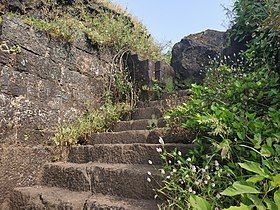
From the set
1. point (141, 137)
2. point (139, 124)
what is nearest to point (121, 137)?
point (141, 137)

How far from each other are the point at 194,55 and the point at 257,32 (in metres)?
1.46

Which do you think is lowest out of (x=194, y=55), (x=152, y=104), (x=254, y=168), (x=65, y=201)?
(x=65, y=201)

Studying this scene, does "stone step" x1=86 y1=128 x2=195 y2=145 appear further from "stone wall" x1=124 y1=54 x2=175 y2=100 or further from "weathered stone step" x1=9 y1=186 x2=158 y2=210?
"stone wall" x1=124 y1=54 x2=175 y2=100

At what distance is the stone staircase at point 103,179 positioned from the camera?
2443 millimetres

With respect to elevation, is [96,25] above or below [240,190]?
above

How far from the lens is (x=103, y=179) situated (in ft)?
8.98

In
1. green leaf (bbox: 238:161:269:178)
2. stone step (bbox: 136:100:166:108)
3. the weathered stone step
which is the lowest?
the weathered stone step

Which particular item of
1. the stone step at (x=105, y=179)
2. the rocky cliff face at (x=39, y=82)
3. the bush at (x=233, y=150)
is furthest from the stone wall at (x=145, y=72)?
the stone step at (x=105, y=179)

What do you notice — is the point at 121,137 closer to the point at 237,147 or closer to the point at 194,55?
the point at 237,147

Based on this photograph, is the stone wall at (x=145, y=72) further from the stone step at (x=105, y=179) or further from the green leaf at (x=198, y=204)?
the green leaf at (x=198, y=204)

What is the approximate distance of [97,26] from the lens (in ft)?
16.9

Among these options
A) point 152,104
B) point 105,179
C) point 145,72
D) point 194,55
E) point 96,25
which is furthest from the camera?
point 194,55

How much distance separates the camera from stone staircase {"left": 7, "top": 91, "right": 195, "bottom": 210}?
8.02 feet

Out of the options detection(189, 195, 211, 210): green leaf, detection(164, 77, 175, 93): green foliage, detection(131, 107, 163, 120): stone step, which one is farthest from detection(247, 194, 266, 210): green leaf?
detection(164, 77, 175, 93): green foliage
